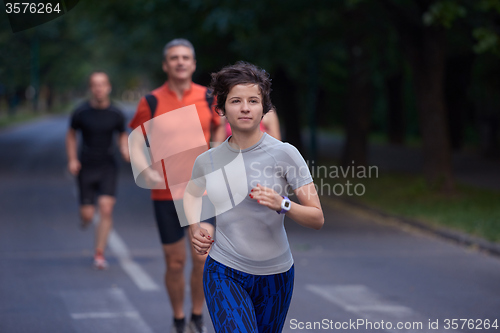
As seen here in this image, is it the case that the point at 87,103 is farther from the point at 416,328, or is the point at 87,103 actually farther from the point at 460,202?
the point at 460,202

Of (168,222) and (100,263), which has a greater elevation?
(168,222)

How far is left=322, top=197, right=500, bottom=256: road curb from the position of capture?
10289 millimetres

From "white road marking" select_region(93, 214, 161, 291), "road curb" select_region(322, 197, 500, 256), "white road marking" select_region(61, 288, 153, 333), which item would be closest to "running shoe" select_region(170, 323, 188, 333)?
"white road marking" select_region(61, 288, 153, 333)

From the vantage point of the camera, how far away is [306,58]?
21.7 m

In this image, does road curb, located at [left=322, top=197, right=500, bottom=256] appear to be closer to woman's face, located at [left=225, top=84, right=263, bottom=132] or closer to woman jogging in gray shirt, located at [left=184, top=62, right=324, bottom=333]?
woman jogging in gray shirt, located at [left=184, top=62, right=324, bottom=333]

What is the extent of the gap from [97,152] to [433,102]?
331 inches

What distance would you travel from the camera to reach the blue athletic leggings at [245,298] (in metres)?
3.61

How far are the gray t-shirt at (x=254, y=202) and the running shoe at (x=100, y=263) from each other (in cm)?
525

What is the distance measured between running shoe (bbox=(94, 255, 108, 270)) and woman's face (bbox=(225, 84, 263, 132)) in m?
5.47

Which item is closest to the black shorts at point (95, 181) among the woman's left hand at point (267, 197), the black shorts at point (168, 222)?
the black shorts at point (168, 222)

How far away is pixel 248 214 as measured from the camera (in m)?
3.70

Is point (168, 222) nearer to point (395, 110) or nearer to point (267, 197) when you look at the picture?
point (267, 197)

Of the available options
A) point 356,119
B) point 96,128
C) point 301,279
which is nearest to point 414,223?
point 301,279

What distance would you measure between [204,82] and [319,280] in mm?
24880
